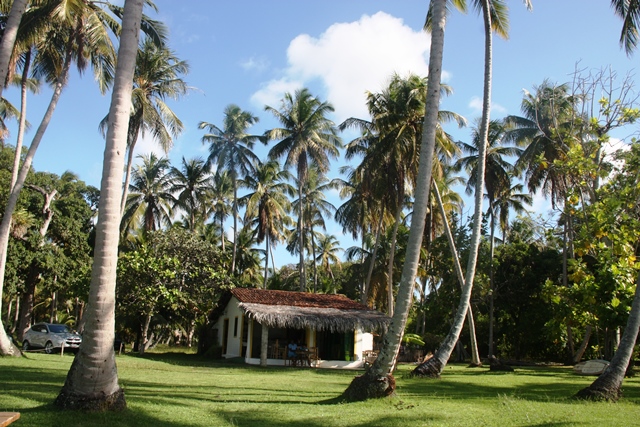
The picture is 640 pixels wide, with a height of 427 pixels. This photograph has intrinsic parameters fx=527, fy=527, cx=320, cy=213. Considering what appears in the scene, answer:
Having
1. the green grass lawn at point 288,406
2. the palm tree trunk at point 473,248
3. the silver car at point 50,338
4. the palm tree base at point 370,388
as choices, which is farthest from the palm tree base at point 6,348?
the palm tree trunk at point 473,248

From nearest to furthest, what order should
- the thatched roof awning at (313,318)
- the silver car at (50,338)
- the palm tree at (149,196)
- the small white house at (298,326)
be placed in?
the thatched roof awning at (313,318), the small white house at (298,326), the silver car at (50,338), the palm tree at (149,196)

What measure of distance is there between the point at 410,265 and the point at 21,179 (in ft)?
42.3

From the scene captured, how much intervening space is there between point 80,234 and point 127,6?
89.5 ft

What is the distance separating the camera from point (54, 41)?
18.2 m

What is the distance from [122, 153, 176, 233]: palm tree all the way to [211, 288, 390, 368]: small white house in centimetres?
1101

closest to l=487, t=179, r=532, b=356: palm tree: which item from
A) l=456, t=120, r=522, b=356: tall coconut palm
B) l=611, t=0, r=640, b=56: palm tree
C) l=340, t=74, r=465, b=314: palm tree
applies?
l=456, t=120, r=522, b=356: tall coconut palm

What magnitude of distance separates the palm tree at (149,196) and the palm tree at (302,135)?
926cm

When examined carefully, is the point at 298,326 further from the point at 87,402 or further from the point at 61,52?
the point at 87,402

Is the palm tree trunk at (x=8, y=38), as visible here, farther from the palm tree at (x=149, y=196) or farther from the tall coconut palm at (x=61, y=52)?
the palm tree at (x=149, y=196)

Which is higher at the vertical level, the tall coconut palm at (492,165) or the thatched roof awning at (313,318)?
the tall coconut palm at (492,165)

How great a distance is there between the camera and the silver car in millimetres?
24609

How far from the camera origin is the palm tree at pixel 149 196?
37.1m

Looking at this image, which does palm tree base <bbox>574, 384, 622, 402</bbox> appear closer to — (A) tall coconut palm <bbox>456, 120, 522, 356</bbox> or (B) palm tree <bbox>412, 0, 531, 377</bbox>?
(B) palm tree <bbox>412, 0, 531, 377</bbox>

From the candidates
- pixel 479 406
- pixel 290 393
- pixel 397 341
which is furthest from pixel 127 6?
pixel 479 406
